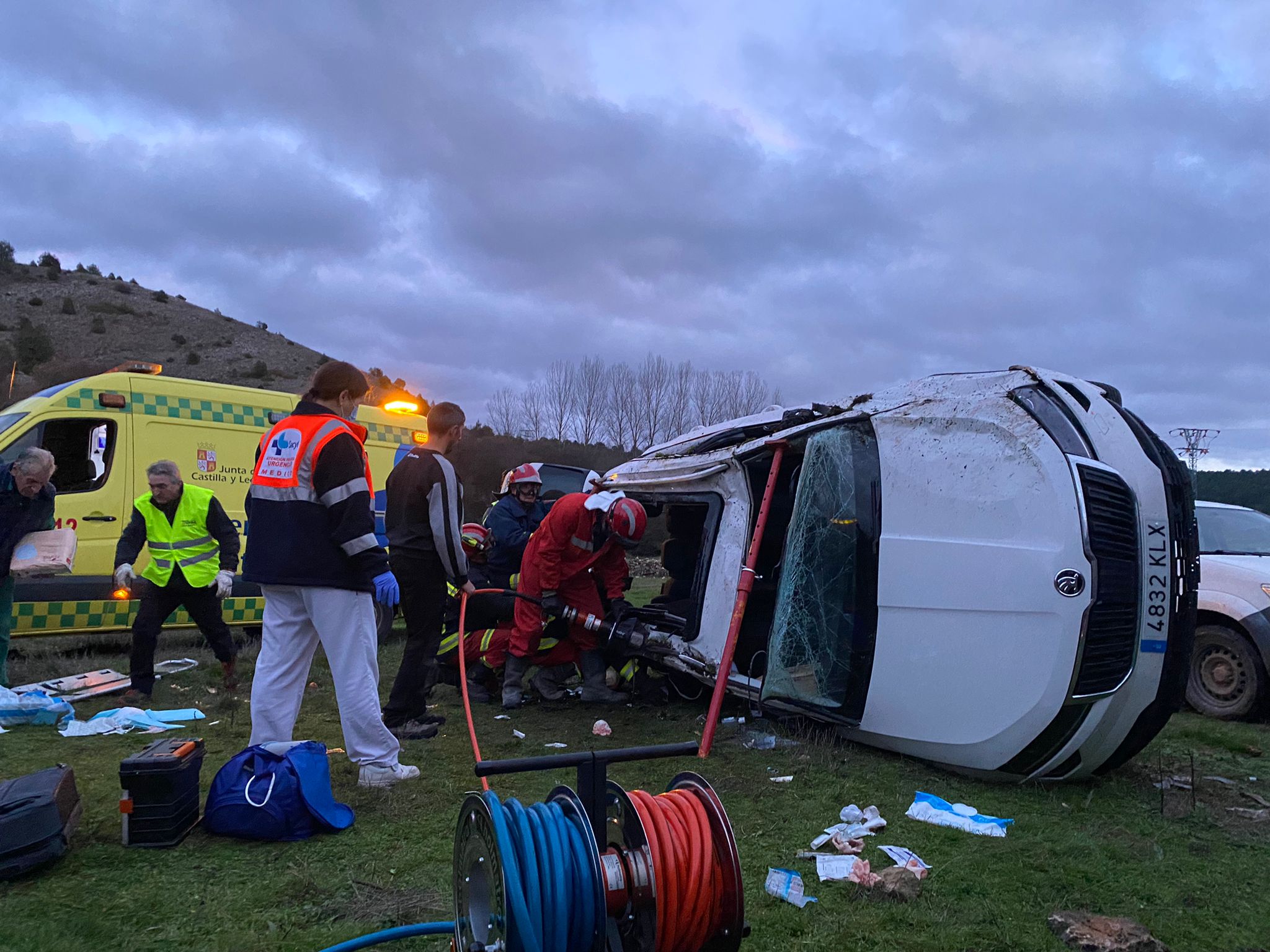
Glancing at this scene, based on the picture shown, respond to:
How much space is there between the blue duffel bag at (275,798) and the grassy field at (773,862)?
62 mm

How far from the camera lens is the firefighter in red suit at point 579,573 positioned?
A: 5723mm

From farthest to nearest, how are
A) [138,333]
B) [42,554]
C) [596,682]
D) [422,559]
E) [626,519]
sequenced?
[138,333], [596,682], [626,519], [42,554], [422,559]

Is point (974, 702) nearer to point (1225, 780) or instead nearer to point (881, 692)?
point (881, 692)

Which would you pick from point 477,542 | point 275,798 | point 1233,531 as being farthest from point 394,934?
point 1233,531

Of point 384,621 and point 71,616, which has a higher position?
point 71,616

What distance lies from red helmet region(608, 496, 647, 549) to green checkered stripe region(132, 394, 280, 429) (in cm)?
441

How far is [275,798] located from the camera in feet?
10.8

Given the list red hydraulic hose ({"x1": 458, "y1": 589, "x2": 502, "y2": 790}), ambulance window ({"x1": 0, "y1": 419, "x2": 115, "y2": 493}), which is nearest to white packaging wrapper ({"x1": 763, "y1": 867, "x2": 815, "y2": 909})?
red hydraulic hose ({"x1": 458, "y1": 589, "x2": 502, "y2": 790})

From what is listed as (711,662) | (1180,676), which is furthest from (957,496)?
(711,662)

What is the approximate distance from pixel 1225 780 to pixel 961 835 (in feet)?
6.62

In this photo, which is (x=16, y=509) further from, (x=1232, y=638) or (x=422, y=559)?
(x=1232, y=638)

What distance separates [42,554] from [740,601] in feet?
14.6

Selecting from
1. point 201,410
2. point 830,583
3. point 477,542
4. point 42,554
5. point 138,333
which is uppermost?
point 138,333

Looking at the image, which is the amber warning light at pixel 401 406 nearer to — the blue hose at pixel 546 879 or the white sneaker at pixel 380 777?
the white sneaker at pixel 380 777
